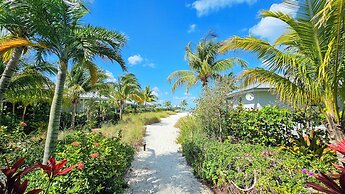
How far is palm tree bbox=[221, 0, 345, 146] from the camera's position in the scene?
390 centimetres

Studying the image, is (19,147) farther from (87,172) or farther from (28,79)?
(87,172)

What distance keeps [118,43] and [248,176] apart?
5552mm

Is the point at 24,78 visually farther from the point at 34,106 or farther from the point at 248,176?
the point at 248,176

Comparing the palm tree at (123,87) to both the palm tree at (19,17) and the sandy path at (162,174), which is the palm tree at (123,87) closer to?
the sandy path at (162,174)

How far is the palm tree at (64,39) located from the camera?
5156mm

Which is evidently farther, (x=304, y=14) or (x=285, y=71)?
(x=285, y=71)

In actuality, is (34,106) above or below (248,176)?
above

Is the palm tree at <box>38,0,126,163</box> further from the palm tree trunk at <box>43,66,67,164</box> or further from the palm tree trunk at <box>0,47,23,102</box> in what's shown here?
the palm tree trunk at <box>0,47,23,102</box>

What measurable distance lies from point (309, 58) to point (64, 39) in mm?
6799

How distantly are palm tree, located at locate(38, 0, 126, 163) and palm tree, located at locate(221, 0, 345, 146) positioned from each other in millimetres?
4076

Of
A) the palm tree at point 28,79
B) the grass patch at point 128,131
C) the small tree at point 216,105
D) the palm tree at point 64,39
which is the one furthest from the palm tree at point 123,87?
the palm tree at point 64,39

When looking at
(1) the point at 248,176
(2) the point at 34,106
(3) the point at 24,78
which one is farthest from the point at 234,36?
(2) the point at 34,106

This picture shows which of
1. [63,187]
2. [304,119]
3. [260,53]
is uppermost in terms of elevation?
[260,53]

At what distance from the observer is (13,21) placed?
5125 mm
